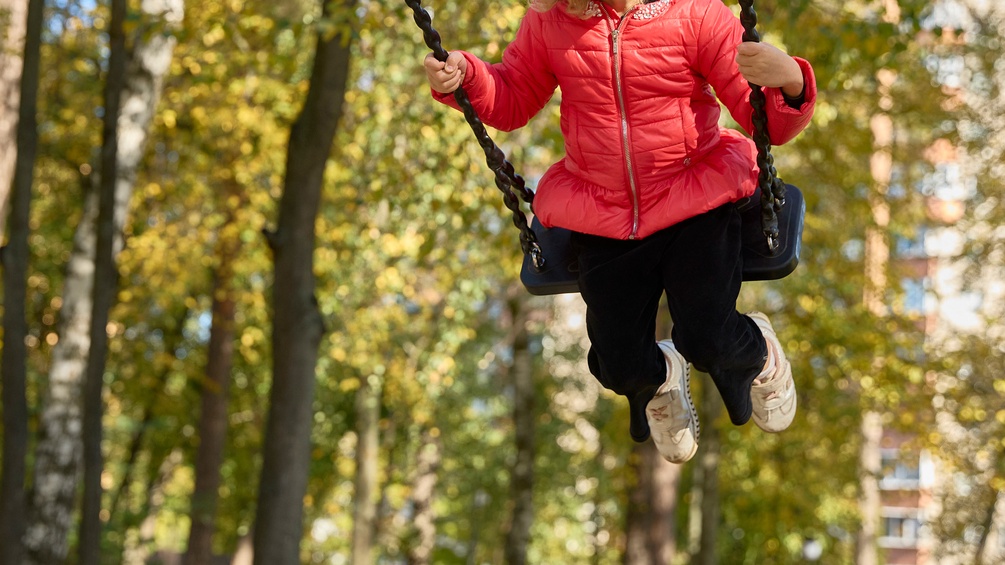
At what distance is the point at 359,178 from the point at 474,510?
12553 mm

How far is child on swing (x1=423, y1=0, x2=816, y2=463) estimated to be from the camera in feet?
10.7

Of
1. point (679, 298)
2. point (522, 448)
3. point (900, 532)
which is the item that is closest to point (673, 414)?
point (679, 298)

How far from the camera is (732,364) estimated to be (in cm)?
355

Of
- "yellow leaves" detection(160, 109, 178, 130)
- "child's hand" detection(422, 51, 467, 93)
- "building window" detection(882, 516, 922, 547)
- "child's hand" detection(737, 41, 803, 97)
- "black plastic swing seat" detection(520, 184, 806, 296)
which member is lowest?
"building window" detection(882, 516, 922, 547)

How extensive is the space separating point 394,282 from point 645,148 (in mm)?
10932

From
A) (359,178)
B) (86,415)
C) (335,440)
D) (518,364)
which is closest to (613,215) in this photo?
(86,415)

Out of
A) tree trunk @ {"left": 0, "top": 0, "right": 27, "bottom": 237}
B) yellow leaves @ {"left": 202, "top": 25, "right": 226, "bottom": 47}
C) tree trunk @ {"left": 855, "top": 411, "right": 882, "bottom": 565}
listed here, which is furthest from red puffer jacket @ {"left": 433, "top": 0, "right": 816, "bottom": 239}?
tree trunk @ {"left": 855, "top": 411, "right": 882, "bottom": 565}

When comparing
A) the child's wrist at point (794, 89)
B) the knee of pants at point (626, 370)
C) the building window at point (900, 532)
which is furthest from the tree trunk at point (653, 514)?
the building window at point (900, 532)

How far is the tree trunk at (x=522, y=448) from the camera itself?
1502cm

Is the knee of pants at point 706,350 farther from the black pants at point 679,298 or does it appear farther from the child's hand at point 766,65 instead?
the child's hand at point 766,65

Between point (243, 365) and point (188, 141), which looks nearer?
point (188, 141)

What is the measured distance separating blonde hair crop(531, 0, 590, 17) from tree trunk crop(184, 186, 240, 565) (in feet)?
44.1

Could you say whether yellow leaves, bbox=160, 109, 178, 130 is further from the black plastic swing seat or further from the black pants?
the black pants

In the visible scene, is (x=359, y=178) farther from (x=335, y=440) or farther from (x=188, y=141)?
(x=335, y=440)
